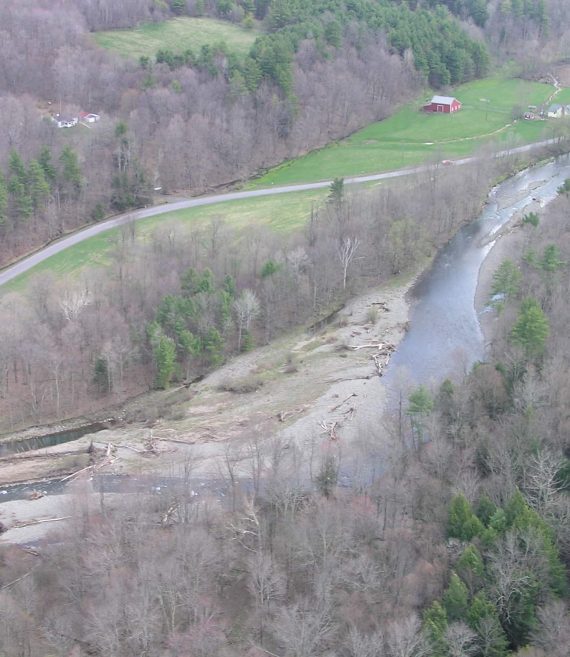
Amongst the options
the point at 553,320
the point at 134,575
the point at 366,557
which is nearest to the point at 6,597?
the point at 134,575

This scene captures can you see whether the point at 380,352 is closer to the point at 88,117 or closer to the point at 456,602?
the point at 456,602

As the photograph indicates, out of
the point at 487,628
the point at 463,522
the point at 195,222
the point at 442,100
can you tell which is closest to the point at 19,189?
the point at 195,222

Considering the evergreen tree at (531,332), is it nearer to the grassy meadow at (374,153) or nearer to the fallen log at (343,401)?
the fallen log at (343,401)

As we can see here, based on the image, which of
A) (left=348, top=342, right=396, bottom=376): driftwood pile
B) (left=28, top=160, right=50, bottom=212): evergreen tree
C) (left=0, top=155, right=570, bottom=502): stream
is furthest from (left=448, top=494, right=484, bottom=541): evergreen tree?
(left=28, top=160, right=50, bottom=212): evergreen tree

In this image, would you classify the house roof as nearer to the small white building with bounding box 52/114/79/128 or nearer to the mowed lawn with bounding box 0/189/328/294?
the mowed lawn with bounding box 0/189/328/294

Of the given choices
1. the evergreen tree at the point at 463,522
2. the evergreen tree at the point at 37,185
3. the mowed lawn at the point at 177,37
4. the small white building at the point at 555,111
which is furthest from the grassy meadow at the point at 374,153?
the evergreen tree at the point at 463,522

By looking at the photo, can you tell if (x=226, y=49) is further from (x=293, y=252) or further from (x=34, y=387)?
(x=34, y=387)
